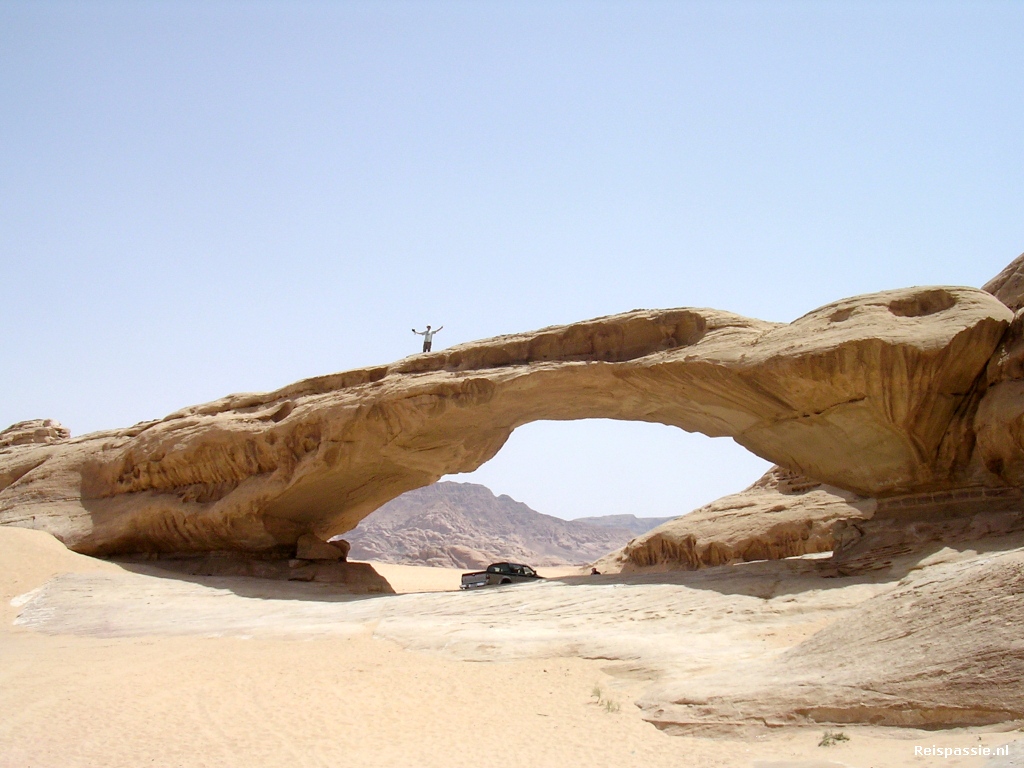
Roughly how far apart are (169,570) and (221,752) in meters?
12.2

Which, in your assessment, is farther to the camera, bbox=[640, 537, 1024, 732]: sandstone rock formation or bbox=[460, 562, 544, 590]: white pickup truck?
bbox=[460, 562, 544, 590]: white pickup truck

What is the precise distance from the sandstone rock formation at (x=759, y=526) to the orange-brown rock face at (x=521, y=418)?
3.47 metres

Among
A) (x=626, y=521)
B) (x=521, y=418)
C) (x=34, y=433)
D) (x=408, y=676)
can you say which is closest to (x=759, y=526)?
(x=521, y=418)

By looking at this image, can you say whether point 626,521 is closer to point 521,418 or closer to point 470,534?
point 470,534

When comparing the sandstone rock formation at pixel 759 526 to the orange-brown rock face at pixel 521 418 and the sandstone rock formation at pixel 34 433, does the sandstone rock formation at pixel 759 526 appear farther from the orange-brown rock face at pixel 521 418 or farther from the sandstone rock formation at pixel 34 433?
the sandstone rock formation at pixel 34 433

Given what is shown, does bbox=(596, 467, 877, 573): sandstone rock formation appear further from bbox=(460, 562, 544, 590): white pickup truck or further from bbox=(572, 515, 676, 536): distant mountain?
bbox=(572, 515, 676, 536): distant mountain

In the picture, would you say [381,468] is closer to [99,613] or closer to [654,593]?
[99,613]

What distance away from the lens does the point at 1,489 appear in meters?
22.4

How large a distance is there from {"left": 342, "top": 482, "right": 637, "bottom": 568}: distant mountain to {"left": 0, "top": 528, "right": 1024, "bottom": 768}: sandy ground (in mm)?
47156

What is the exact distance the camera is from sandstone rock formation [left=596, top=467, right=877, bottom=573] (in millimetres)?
18984

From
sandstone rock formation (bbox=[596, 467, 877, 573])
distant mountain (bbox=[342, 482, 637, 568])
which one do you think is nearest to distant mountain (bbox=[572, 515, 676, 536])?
distant mountain (bbox=[342, 482, 637, 568])

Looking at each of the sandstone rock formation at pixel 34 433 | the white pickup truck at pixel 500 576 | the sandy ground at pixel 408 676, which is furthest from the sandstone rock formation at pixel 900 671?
the sandstone rock formation at pixel 34 433

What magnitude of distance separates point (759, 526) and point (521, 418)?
6.38 m

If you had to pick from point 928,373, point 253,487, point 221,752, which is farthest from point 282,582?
point 928,373
